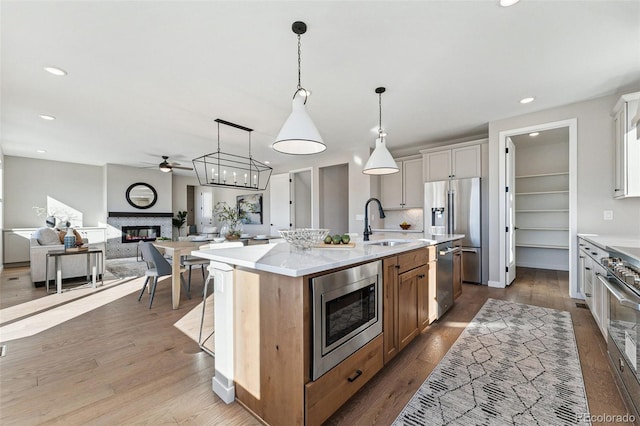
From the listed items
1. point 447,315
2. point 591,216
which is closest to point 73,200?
point 447,315

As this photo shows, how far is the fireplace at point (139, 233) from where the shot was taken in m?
7.75

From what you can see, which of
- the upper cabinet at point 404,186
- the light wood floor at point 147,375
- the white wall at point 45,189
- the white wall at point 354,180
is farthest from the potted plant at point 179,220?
the upper cabinet at point 404,186

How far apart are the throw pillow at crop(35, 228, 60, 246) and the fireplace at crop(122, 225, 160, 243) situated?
3.03 metres

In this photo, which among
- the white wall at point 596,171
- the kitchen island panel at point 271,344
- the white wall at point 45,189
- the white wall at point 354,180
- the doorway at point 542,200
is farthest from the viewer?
the white wall at point 45,189

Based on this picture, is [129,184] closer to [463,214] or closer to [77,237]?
[77,237]

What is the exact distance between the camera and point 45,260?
4.44 m

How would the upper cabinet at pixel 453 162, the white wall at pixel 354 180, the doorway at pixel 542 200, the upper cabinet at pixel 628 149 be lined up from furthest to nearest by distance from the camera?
the white wall at pixel 354 180, the doorway at pixel 542 200, the upper cabinet at pixel 453 162, the upper cabinet at pixel 628 149

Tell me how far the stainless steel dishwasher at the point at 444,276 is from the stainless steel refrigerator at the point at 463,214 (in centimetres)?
127

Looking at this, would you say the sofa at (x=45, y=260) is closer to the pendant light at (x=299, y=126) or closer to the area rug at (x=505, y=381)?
the pendant light at (x=299, y=126)

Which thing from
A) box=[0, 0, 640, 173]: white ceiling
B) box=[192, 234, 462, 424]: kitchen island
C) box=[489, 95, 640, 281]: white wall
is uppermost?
box=[0, 0, 640, 173]: white ceiling

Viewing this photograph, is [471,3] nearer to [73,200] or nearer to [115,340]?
[115,340]

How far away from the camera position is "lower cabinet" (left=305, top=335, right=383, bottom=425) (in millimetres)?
1329

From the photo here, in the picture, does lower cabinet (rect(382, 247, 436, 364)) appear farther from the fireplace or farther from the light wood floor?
the fireplace

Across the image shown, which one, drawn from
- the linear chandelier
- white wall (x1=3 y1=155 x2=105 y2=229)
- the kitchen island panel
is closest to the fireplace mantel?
white wall (x1=3 y1=155 x2=105 y2=229)
